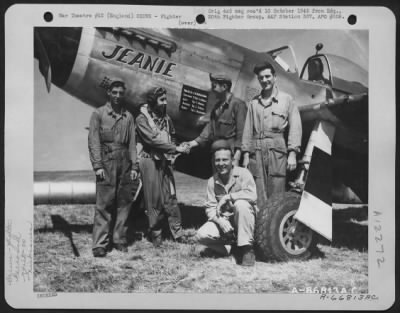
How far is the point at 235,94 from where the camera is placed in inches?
173

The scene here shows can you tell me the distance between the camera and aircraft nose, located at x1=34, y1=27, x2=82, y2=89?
427 centimetres

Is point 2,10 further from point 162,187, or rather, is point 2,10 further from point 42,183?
point 162,187

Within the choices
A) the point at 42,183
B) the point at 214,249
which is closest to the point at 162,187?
the point at 214,249

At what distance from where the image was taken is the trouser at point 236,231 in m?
Result: 4.32

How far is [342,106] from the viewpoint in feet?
14.4

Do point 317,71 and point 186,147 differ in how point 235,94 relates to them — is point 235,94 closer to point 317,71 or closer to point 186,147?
point 186,147

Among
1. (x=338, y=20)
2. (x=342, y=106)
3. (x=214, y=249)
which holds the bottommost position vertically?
(x=214, y=249)

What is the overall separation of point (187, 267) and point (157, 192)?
2.16 ft

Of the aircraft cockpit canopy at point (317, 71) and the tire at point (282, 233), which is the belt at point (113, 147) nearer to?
the tire at point (282, 233)

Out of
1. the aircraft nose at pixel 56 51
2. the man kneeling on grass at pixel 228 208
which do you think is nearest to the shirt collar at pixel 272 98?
the man kneeling on grass at pixel 228 208

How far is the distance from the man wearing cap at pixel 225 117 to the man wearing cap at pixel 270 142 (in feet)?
0.19

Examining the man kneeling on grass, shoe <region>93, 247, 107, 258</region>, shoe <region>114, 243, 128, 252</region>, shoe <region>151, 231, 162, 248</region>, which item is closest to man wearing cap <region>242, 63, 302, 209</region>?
the man kneeling on grass

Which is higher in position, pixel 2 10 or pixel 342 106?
pixel 2 10

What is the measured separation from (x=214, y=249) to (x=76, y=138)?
145 centimetres
